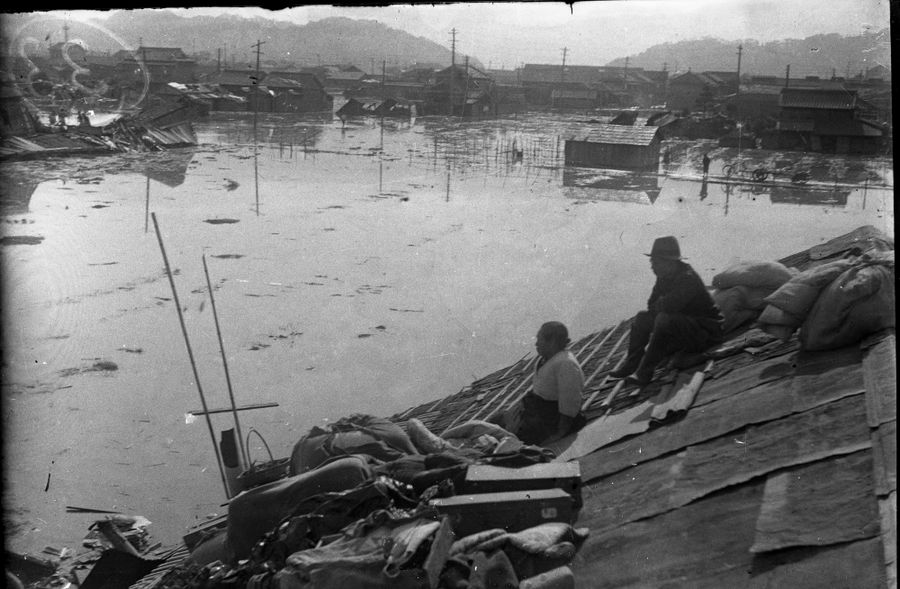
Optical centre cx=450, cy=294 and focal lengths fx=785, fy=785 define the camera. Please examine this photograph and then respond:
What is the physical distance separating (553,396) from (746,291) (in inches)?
44.6

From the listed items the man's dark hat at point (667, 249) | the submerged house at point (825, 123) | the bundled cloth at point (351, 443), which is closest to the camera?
the bundled cloth at point (351, 443)

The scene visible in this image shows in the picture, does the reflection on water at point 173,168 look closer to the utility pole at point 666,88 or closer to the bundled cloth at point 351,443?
the utility pole at point 666,88

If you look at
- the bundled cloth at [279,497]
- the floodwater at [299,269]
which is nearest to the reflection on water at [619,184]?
the floodwater at [299,269]

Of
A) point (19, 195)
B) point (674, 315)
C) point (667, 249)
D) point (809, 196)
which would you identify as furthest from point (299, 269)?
point (674, 315)

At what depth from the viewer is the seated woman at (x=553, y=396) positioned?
11.4ft

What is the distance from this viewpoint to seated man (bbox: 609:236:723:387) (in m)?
3.63

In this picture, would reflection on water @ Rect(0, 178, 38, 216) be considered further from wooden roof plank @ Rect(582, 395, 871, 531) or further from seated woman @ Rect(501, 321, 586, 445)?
wooden roof plank @ Rect(582, 395, 871, 531)

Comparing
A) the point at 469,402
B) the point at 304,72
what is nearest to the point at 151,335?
the point at 304,72

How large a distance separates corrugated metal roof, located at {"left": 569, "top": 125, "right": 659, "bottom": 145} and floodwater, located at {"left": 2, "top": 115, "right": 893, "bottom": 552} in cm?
31

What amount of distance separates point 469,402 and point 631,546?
8.48ft

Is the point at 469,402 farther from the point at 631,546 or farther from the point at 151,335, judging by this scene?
the point at 151,335

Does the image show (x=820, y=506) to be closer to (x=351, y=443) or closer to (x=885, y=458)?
(x=885, y=458)

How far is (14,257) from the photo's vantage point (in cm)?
772

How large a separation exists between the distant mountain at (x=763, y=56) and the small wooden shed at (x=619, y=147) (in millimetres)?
2312
